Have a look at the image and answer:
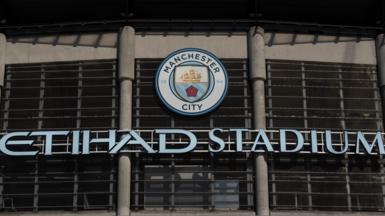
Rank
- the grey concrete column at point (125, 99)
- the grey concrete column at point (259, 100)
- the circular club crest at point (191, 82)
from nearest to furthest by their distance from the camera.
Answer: the grey concrete column at point (125, 99) < the grey concrete column at point (259, 100) < the circular club crest at point (191, 82)

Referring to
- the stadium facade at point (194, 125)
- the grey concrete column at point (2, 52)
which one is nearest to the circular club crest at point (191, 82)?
the stadium facade at point (194, 125)

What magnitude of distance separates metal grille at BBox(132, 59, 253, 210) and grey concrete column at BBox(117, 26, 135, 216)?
47 centimetres

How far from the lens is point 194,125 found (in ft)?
108

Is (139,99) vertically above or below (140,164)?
above

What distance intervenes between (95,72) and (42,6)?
14.1 ft

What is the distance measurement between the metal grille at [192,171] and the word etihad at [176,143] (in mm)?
678

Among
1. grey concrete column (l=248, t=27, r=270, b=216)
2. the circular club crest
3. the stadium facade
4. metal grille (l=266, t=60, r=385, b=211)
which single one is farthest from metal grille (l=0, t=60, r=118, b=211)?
metal grille (l=266, t=60, r=385, b=211)

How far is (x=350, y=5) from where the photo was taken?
3497cm

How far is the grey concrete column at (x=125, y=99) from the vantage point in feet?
103

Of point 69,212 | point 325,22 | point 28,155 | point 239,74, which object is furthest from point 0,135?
point 325,22

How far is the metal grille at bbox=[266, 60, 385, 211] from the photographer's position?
32.2 metres

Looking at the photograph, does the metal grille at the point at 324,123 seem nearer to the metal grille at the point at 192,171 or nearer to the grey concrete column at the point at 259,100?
the grey concrete column at the point at 259,100

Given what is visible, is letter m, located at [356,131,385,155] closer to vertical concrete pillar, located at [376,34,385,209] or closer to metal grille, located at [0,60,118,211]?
vertical concrete pillar, located at [376,34,385,209]

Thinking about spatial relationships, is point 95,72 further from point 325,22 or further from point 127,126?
point 325,22
